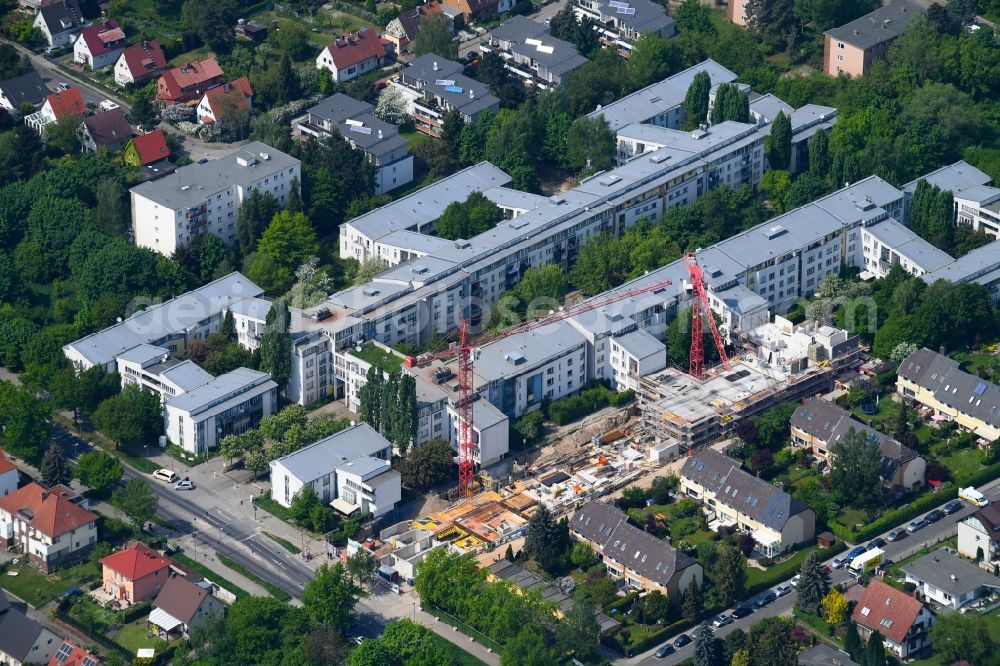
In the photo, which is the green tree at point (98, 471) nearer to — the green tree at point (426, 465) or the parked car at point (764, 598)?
the green tree at point (426, 465)

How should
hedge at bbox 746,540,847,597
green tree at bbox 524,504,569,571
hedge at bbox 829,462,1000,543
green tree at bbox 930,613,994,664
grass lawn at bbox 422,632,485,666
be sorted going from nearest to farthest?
green tree at bbox 930,613,994,664 → grass lawn at bbox 422,632,485,666 → hedge at bbox 746,540,847,597 → green tree at bbox 524,504,569,571 → hedge at bbox 829,462,1000,543

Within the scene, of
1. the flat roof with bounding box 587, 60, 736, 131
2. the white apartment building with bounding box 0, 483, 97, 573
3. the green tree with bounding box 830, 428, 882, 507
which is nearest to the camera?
the white apartment building with bounding box 0, 483, 97, 573

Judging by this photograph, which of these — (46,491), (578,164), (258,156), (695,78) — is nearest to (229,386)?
(46,491)

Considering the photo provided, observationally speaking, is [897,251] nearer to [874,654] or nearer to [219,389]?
[874,654]

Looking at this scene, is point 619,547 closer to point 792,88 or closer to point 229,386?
point 229,386

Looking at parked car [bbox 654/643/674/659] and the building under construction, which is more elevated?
the building under construction

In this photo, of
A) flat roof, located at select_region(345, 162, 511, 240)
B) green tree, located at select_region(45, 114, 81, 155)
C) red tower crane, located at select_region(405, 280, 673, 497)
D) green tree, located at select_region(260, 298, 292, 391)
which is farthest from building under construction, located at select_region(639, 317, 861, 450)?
green tree, located at select_region(45, 114, 81, 155)

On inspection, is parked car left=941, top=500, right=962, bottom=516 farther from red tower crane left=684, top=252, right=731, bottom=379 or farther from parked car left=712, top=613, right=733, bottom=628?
red tower crane left=684, top=252, right=731, bottom=379

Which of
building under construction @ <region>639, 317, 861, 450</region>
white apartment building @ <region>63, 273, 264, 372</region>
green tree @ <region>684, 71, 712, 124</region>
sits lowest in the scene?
building under construction @ <region>639, 317, 861, 450</region>
